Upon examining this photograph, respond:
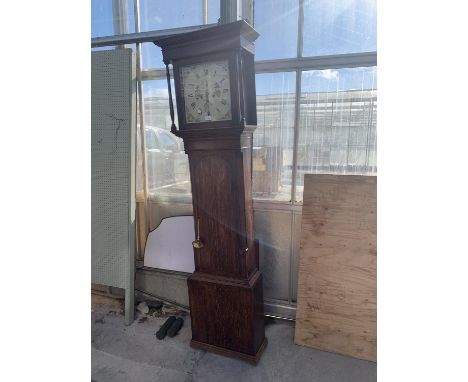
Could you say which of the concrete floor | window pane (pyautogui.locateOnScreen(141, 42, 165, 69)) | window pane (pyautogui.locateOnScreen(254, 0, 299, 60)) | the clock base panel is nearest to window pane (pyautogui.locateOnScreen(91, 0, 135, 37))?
window pane (pyautogui.locateOnScreen(141, 42, 165, 69))

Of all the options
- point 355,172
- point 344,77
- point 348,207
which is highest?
point 344,77

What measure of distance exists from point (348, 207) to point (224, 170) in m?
0.84

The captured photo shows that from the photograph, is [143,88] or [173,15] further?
[143,88]

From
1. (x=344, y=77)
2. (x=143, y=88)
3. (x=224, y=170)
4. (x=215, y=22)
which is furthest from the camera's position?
(x=143, y=88)

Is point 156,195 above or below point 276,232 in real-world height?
above

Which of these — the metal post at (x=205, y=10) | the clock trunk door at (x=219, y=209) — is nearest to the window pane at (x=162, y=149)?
the metal post at (x=205, y=10)

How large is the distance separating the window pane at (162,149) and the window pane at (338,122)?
36.7 inches

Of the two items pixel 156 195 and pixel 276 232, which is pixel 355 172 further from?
pixel 156 195

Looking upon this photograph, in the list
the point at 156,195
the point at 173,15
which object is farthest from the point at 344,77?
the point at 156,195

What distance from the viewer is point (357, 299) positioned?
6.23ft

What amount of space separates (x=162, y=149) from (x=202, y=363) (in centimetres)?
155

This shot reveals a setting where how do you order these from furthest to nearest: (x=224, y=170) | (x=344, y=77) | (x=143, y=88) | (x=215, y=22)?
(x=143, y=88) < (x=215, y=22) < (x=344, y=77) < (x=224, y=170)

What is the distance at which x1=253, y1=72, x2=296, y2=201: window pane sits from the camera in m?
2.01

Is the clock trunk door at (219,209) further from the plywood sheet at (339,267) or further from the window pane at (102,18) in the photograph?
the window pane at (102,18)
